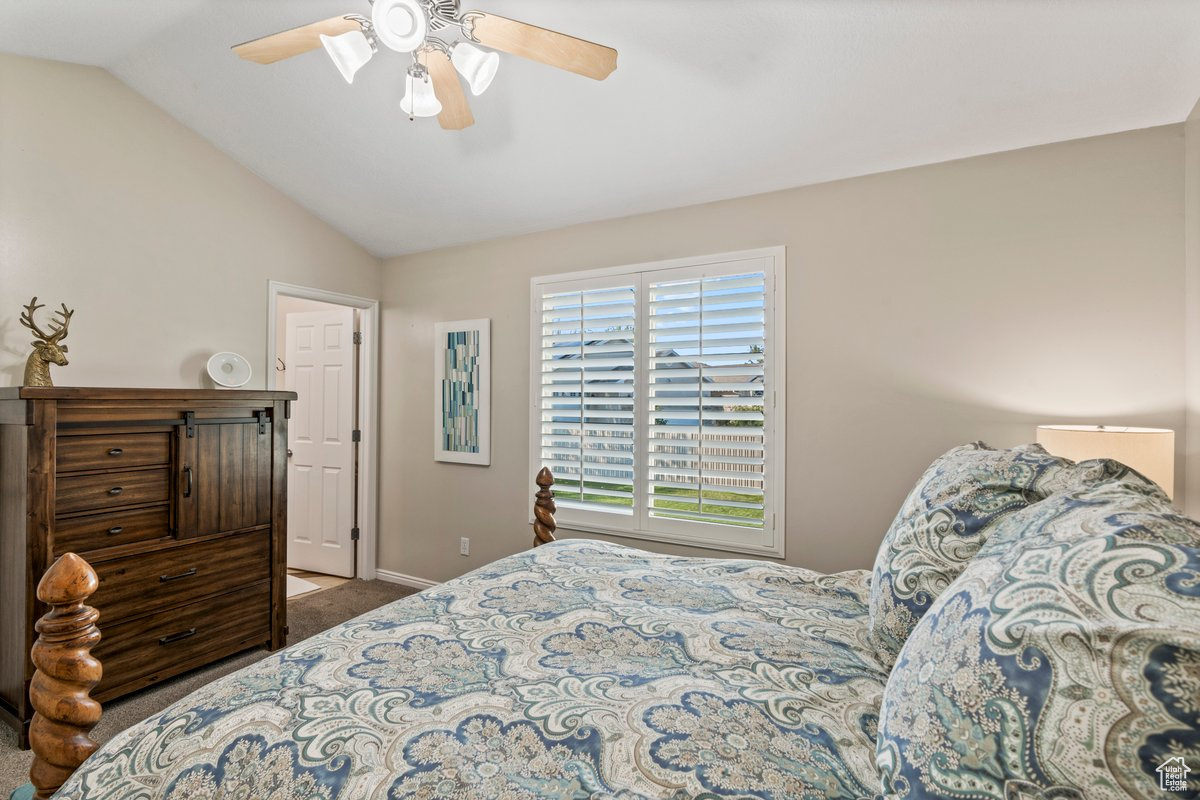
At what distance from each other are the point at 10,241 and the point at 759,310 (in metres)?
3.64

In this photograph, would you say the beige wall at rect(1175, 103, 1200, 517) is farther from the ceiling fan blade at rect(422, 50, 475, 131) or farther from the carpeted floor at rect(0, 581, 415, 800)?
the carpeted floor at rect(0, 581, 415, 800)

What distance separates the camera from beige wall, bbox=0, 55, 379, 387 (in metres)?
2.66

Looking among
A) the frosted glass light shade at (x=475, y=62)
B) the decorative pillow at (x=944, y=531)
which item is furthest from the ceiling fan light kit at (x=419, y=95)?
the decorative pillow at (x=944, y=531)

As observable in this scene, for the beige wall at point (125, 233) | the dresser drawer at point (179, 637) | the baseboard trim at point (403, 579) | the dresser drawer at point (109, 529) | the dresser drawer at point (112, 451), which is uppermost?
the beige wall at point (125, 233)

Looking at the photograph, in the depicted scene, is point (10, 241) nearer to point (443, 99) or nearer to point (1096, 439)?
point (443, 99)

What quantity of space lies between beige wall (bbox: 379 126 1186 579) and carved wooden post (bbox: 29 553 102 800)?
254 cm

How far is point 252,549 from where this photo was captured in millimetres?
3061

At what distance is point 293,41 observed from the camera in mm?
1822

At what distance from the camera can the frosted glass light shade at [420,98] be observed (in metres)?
1.90

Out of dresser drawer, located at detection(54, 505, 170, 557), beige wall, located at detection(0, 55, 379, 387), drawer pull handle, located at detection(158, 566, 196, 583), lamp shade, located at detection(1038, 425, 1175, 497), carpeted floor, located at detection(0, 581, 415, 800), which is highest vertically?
beige wall, located at detection(0, 55, 379, 387)

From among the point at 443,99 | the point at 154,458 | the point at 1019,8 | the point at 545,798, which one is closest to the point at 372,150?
the point at 443,99

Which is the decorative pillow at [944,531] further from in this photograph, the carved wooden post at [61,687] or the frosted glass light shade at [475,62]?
the frosted glass light shade at [475,62]

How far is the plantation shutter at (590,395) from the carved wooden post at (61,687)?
2507mm

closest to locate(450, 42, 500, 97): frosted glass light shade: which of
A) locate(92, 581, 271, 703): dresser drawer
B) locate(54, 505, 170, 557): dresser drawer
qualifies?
locate(54, 505, 170, 557): dresser drawer
